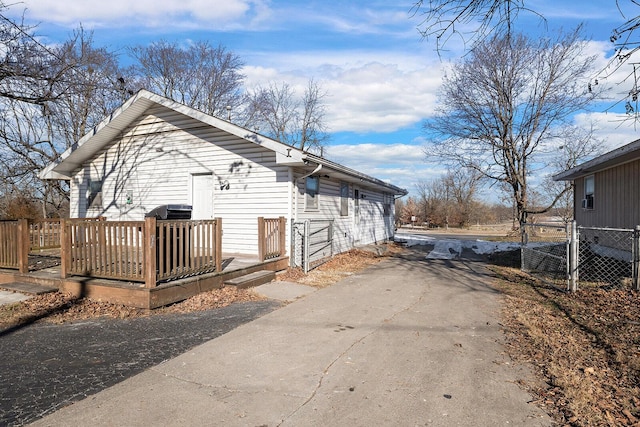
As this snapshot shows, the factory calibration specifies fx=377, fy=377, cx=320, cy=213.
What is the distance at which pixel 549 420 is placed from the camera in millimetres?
2836

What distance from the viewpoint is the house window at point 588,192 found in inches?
507

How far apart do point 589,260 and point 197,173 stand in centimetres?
1171

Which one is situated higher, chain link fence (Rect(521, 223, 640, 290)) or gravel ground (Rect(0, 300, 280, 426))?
chain link fence (Rect(521, 223, 640, 290))

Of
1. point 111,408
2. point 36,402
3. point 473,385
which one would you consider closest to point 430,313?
point 473,385

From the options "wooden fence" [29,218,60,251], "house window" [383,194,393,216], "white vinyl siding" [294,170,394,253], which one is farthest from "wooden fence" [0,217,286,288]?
"house window" [383,194,393,216]

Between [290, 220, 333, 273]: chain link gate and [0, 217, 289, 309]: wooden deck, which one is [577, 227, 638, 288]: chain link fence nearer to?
[290, 220, 333, 273]: chain link gate

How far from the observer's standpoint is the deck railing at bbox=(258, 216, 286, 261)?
8.73 metres

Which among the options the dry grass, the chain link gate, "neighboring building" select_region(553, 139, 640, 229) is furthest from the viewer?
"neighboring building" select_region(553, 139, 640, 229)

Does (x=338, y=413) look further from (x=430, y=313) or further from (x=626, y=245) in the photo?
(x=626, y=245)

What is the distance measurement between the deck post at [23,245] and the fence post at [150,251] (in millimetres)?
3309

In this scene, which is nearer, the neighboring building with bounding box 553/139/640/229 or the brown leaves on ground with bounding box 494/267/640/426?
the brown leaves on ground with bounding box 494/267/640/426

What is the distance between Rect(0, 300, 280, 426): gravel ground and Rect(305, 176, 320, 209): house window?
485 cm

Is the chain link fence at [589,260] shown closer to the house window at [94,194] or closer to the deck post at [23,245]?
the deck post at [23,245]

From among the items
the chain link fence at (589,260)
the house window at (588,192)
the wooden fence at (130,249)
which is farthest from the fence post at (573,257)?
the house window at (588,192)
